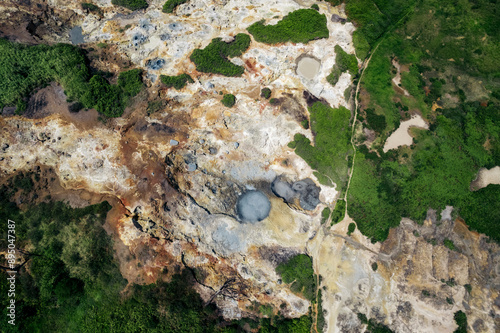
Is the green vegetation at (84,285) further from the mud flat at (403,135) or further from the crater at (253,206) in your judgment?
the mud flat at (403,135)

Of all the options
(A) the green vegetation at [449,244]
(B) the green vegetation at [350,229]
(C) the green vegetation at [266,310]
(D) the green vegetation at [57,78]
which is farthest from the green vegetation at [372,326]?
(D) the green vegetation at [57,78]

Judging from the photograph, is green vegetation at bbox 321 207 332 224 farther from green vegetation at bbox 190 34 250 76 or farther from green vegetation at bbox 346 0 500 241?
green vegetation at bbox 190 34 250 76

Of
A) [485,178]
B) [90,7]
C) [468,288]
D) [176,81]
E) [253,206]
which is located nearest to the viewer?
[253,206]

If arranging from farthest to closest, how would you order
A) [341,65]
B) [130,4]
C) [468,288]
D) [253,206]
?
[130,4], [341,65], [468,288], [253,206]

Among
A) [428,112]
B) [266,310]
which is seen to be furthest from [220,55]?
[266,310]

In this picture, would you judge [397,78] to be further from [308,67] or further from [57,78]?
[57,78]

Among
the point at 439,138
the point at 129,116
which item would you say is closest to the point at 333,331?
the point at 439,138

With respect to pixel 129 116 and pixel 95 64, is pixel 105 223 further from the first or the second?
pixel 95 64

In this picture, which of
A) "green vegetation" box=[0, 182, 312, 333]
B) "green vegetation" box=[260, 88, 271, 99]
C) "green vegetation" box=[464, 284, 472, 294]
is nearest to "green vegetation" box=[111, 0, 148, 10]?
"green vegetation" box=[260, 88, 271, 99]
